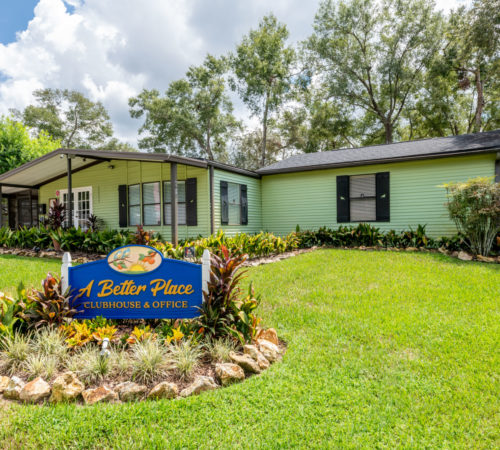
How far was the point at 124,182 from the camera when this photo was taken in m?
11.1

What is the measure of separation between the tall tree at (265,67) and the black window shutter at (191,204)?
1363cm

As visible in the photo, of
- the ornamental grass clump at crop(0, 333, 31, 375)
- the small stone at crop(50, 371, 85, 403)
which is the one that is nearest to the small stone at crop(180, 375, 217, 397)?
the small stone at crop(50, 371, 85, 403)

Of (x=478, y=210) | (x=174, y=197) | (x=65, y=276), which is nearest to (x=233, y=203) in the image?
(x=174, y=197)

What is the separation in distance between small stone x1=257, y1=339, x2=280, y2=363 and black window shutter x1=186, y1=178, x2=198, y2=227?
705cm

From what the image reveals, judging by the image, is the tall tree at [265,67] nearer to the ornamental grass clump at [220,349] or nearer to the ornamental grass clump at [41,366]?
the ornamental grass clump at [220,349]

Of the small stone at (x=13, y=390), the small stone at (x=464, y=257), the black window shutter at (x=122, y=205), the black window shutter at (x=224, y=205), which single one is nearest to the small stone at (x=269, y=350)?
the small stone at (x=13, y=390)

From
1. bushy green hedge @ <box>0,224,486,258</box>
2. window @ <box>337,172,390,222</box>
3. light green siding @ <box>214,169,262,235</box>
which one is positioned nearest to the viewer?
bushy green hedge @ <box>0,224,486,258</box>

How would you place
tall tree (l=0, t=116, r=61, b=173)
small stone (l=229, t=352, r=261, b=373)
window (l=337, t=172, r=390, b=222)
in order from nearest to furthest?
small stone (l=229, t=352, r=261, b=373) < window (l=337, t=172, r=390, b=222) < tall tree (l=0, t=116, r=61, b=173)

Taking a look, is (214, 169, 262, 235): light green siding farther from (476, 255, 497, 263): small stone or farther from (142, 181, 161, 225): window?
(476, 255, 497, 263): small stone

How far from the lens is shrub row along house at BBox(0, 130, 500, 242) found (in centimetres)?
886

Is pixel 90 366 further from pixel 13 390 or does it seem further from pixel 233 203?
pixel 233 203

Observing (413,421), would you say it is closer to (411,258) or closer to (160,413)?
(160,413)

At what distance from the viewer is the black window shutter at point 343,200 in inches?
398

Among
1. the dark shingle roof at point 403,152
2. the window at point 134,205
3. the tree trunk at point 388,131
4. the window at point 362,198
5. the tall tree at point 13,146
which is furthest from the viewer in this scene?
the tree trunk at point 388,131
